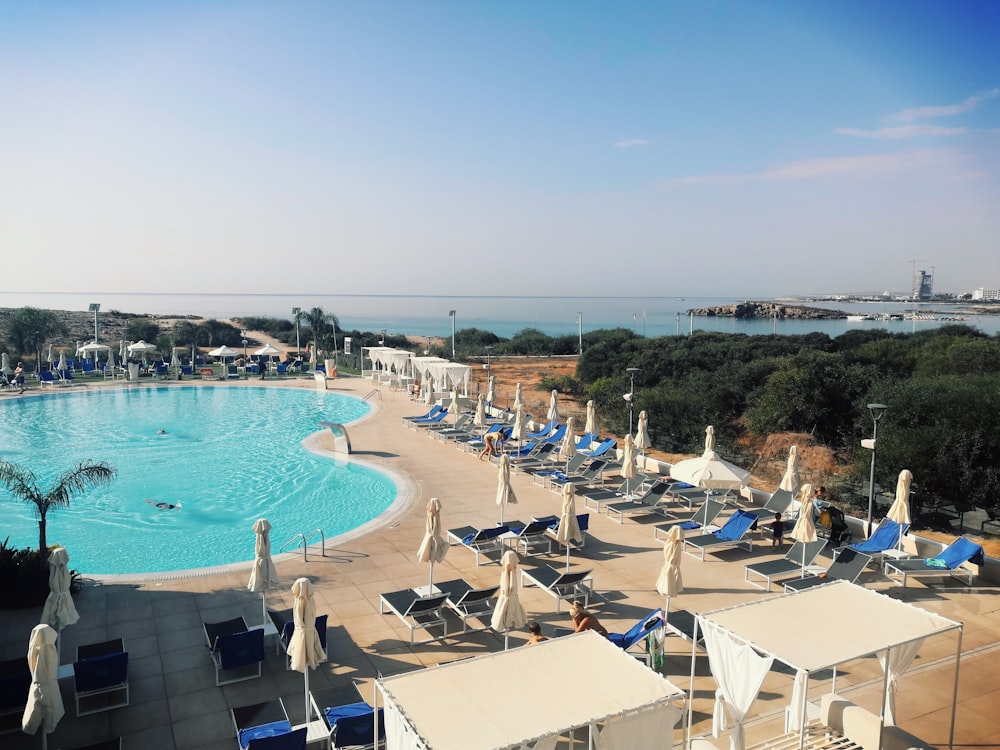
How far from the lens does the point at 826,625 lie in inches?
246

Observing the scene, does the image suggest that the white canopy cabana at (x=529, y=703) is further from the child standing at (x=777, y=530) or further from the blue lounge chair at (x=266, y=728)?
the child standing at (x=777, y=530)

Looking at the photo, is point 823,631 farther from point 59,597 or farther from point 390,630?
point 59,597

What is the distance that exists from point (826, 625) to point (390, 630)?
5207mm

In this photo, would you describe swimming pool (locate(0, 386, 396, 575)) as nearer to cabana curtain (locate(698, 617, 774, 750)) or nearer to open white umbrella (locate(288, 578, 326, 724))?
open white umbrella (locate(288, 578, 326, 724))

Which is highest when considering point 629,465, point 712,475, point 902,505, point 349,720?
point 712,475

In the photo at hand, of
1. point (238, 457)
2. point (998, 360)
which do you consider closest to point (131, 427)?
point (238, 457)

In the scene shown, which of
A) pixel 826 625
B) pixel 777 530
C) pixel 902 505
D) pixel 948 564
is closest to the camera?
pixel 826 625

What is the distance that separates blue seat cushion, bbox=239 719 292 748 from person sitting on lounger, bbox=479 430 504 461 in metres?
12.2

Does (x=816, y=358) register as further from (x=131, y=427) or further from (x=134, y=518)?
(x=131, y=427)

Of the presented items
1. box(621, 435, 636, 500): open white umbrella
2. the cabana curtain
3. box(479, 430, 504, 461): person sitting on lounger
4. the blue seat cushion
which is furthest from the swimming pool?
the cabana curtain

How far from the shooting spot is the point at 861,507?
49.3ft

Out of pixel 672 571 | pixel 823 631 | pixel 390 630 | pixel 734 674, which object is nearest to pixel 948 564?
pixel 672 571

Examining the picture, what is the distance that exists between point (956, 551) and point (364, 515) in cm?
1064

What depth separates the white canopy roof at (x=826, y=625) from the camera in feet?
18.9
